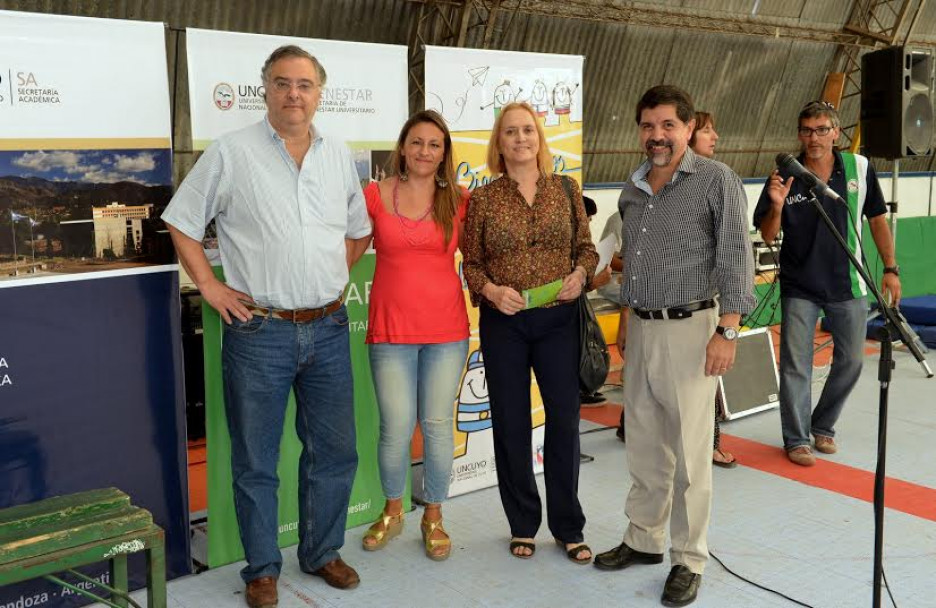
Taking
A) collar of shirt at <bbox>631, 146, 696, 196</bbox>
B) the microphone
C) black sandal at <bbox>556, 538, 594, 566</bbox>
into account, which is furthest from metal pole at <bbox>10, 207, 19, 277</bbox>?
the microphone

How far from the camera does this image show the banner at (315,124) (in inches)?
117

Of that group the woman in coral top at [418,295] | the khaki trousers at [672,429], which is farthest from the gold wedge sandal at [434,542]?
the khaki trousers at [672,429]

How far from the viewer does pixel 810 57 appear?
35.9 ft

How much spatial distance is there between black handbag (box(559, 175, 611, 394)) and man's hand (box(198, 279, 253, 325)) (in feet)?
3.63

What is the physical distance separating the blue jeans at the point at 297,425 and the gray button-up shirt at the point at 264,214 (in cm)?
13

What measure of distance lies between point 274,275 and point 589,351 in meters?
1.08

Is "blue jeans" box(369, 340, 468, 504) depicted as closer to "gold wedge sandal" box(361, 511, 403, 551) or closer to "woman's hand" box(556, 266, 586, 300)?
"gold wedge sandal" box(361, 511, 403, 551)

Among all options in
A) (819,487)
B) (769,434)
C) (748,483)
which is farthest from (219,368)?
(769,434)

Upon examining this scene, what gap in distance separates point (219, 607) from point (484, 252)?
146cm

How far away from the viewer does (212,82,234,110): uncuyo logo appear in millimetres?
2977

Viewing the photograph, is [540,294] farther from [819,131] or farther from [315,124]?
[819,131]

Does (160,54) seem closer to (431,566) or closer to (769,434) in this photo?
(431,566)

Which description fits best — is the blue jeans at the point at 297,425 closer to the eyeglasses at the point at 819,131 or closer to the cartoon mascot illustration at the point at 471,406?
the cartoon mascot illustration at the point at 471,406

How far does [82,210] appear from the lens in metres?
2.76
